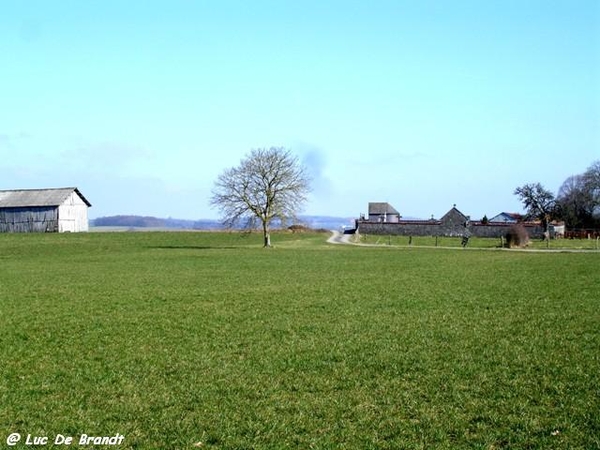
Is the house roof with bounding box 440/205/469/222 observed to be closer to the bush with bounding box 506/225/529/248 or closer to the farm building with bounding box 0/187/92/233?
the bush with bounding box 506/225/529/248

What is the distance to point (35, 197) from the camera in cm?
10438

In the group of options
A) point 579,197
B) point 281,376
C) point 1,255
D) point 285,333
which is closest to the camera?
point 281,376

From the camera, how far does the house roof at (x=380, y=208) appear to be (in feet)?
488

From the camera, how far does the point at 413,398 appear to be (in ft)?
31.8

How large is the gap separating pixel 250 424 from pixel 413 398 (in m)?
2.82

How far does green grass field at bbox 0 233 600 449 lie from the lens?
8359 mm

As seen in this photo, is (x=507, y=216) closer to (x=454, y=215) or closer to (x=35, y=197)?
(x=454, y=215)

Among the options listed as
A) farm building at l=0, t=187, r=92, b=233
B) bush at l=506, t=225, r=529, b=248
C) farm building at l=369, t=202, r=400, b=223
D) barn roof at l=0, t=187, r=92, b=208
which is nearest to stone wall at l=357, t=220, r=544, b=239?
bush at l=506, t=225, r=529, b=248

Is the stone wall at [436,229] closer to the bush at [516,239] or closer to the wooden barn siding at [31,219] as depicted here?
the bush at [516,239]

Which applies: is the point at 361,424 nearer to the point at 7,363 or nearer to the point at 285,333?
the point at 285,333

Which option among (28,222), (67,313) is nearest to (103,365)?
(67,313)

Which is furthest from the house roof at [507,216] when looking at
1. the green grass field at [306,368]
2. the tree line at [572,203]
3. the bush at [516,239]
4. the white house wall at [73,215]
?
the green grass field at [306,368]

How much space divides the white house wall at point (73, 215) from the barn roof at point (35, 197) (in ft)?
3.27

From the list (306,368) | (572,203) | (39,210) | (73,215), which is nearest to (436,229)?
(572,203)
